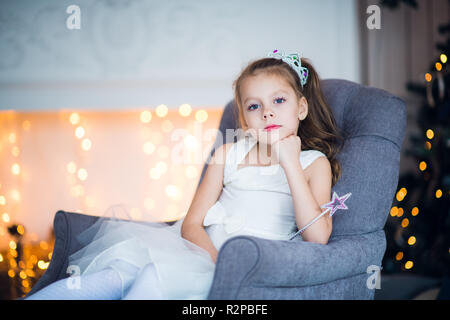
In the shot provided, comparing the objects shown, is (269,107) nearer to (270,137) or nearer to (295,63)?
(270,137)

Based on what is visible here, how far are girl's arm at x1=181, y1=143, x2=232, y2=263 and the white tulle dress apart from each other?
0.07 ft

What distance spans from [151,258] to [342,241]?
53cm

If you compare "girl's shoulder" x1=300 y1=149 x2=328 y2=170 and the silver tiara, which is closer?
"girl's shoulder" x1=300 y1=149 x2=328 y2=170

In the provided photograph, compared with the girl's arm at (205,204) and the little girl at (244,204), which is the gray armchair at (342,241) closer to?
the little girl at (244,204)

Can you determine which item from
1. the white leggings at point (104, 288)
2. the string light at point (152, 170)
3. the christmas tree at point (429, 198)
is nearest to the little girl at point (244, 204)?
the white leggings at point (104, 288)

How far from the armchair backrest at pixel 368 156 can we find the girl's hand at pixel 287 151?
0.20 meters

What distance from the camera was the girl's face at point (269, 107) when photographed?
4.41 ft

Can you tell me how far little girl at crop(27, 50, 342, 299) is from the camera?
3.31ft

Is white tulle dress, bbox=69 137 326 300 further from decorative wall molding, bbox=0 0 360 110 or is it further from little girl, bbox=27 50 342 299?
decorative wall molding, bbox=0 0 360 110

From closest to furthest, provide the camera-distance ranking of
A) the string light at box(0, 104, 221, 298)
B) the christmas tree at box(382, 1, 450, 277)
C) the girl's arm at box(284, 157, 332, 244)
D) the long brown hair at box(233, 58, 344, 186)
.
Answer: the girl's arm at box(284, 157, 332, 244) → the long brown hair at box(233, 58, 344, 186) → the christmas tree at box(382, 1, 450, 277) → the string light at box(0, 104, 221, 298)

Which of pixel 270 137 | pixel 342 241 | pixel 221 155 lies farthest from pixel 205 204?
pixel 342 241

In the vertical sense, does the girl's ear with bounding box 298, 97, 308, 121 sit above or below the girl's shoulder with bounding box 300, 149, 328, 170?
above

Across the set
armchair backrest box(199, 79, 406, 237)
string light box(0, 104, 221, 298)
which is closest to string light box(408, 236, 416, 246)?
armchair backrest box(199, 79, 406, 237)
